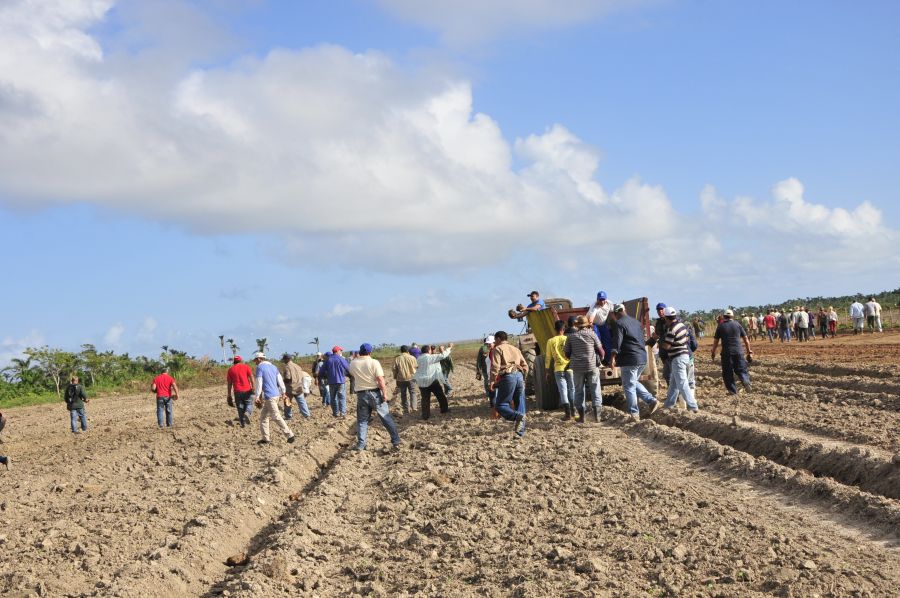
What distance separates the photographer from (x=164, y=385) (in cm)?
2041

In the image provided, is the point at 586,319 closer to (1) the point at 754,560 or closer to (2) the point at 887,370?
(1) the point at 754,560

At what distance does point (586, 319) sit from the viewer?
45.1ft

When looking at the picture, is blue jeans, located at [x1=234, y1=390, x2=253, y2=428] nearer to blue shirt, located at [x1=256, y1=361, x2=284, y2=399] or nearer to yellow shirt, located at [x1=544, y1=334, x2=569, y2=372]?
blue shirt, located at [x1=256, y1=361, x2=284, y2=399]

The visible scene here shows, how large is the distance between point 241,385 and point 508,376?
695 centimetres

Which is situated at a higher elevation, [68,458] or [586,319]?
[586,319]

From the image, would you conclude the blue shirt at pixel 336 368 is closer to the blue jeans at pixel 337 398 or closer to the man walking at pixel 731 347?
the blue jeans at pixel 337 398

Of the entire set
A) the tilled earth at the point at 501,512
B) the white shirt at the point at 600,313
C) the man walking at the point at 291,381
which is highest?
the white shirt at the point at 600,313

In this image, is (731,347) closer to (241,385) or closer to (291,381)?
(291,381)

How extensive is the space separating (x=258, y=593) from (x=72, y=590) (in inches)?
67.0

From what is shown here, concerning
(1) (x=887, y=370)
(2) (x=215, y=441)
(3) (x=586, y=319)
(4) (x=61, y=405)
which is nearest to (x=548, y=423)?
(3) (x=586, y=319)

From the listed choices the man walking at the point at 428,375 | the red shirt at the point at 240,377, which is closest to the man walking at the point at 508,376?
the man walking at the point at 428,375

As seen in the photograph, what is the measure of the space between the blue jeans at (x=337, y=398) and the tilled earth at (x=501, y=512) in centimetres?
393

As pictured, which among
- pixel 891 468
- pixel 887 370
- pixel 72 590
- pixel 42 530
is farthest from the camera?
pixel 887 370

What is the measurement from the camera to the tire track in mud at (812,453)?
8.37m
